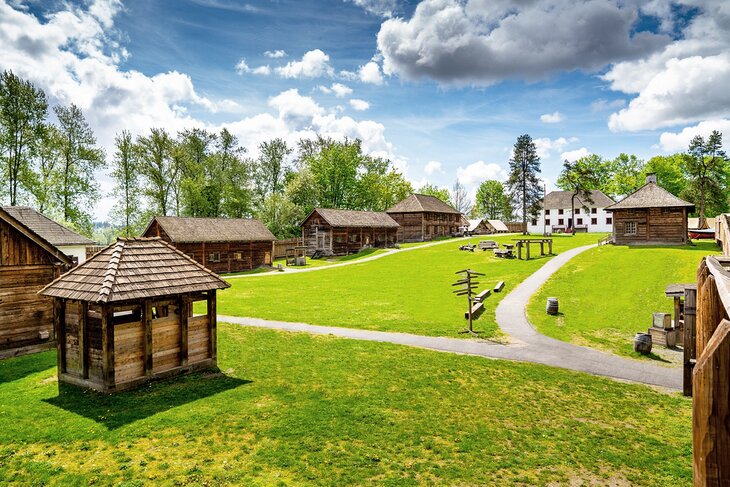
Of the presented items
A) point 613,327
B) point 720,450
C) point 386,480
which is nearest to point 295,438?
point 386,480

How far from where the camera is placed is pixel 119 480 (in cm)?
828

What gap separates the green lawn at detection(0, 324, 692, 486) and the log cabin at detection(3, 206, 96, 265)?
2019 cm

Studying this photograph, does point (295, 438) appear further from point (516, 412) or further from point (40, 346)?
point (40, 346)

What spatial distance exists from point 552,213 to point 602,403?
80.2 meters

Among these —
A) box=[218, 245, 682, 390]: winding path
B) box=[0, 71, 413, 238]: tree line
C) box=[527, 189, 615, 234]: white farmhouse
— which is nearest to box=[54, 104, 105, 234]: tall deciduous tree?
box=[0, 71, 413, 238]: tree line

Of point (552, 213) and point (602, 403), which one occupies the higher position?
point (552, 213)

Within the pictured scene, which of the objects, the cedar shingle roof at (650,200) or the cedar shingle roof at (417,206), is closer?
the cedar shingle roof at (650,200)

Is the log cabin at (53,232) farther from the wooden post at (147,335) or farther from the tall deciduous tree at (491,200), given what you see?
the tall deciduous tree at (491,200)

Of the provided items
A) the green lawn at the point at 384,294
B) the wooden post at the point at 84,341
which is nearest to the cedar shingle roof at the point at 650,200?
the green lawn at the point at 384,294

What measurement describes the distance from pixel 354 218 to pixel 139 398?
164 ft

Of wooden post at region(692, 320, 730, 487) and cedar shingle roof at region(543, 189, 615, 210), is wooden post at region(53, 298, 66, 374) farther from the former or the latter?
cedar shingle roof at region(543, 189, 615, 210)

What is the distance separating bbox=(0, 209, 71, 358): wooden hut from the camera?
1617 cm

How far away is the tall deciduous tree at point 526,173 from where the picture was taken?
70312mm

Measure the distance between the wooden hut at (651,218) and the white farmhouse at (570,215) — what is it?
36.2m
